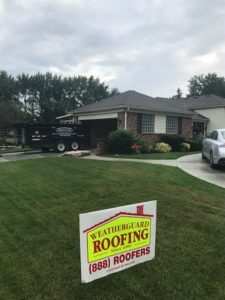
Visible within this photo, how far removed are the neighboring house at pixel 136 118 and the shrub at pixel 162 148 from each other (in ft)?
4.43

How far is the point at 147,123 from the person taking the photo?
782 inches

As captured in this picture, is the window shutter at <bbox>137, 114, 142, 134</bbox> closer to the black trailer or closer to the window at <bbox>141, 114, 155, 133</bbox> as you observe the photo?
the window at <bbox>141, 114, 155, 133</bbox>

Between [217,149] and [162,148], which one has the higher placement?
[217,149]

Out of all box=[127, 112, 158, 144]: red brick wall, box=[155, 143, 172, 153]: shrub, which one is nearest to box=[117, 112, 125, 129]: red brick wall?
box=[127, 112, 158, 144]: red brick wall

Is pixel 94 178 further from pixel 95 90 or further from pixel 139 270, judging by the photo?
pixel 95 90

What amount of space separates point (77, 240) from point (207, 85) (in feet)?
227

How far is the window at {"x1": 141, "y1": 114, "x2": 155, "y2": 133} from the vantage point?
19.6 metres

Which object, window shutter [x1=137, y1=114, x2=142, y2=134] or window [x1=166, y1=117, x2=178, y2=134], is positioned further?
window [x1=166, y1=117, x2=178, y2=134]

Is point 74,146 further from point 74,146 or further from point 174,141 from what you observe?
point 174,141

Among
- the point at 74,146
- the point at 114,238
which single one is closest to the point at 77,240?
the point at 114,238

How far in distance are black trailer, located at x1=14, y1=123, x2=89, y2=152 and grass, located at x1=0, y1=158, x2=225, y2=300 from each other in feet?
37.8

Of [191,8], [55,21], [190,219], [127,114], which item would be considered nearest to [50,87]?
[127,114]

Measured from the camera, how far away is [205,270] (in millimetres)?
3158

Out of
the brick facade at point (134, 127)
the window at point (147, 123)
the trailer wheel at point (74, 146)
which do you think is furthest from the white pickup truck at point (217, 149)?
the trailer wheel at point (74, 146)
